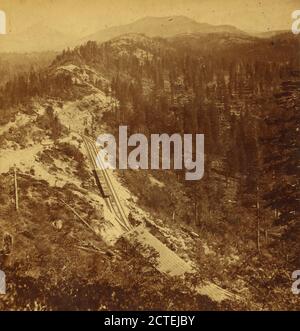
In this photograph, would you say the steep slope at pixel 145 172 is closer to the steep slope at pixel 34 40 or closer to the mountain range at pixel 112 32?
the mountain range at pixel 112 32

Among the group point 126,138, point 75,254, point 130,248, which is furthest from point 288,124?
point 75,254

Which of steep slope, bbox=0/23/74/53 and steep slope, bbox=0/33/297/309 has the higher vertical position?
steep slope, bbox=0/23/74/53

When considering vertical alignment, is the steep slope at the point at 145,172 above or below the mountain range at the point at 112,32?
below

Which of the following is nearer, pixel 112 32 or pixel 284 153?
pixel 284 153

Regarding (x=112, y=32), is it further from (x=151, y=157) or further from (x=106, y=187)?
(x=106, y=187)

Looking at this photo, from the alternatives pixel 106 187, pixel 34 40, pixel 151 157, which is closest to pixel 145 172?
pixel 151 157

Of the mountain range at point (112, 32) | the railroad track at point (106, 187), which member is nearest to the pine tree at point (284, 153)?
the mountain range at point (112, 32)

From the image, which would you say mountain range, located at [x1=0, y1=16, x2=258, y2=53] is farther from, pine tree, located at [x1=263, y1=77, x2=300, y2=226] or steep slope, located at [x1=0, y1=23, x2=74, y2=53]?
pine tree, located at [x1=263, y1=77, x2=300, y2=226]

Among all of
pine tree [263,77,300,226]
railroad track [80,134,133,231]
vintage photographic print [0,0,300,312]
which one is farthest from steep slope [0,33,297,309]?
pine tree [263,77,300,226]
